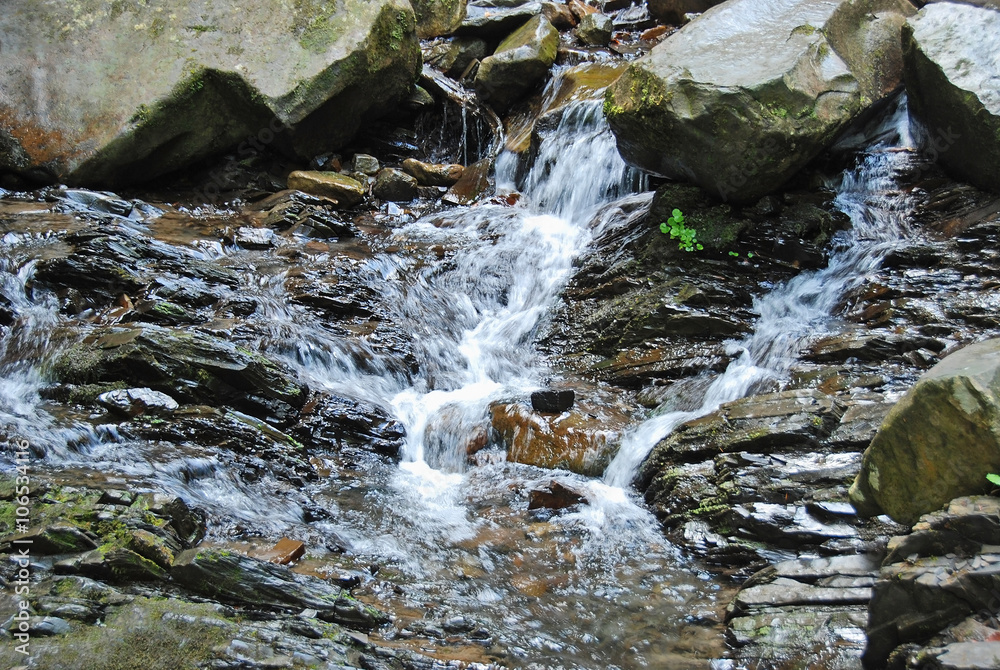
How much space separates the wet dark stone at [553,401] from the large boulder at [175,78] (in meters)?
6.50

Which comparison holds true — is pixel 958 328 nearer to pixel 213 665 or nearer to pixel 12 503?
pixel 213 665

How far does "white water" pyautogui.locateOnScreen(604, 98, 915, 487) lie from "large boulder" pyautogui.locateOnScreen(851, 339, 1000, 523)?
2682mm

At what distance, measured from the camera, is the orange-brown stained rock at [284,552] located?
3.90 m

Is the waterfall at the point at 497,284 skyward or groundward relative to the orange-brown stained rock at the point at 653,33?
groundward

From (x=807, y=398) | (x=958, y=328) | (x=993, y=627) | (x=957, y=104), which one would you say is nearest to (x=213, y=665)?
(x=993, y=627)

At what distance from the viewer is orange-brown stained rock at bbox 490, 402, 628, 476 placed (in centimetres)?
570

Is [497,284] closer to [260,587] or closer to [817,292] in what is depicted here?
[817,292]

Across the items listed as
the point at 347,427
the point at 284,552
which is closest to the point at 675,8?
the point at 347,427

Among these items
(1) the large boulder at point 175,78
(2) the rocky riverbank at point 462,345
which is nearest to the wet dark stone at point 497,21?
(2) the rocky riverbank at point 462,345

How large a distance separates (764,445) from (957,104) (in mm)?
4586

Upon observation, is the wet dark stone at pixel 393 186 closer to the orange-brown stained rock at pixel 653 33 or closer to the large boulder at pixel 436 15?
the large boulder at pixel 436 15

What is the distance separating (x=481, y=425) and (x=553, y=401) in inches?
28.2

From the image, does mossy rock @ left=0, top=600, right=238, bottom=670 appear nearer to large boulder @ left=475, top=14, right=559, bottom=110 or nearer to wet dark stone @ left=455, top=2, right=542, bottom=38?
large boulder @ left=475, top=14, right=559, bottom=110

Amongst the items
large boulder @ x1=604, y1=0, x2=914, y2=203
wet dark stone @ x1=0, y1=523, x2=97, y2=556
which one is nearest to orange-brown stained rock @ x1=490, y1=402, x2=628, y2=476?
large boulder @ x1=604, y1=0, x2=914, y2=203
